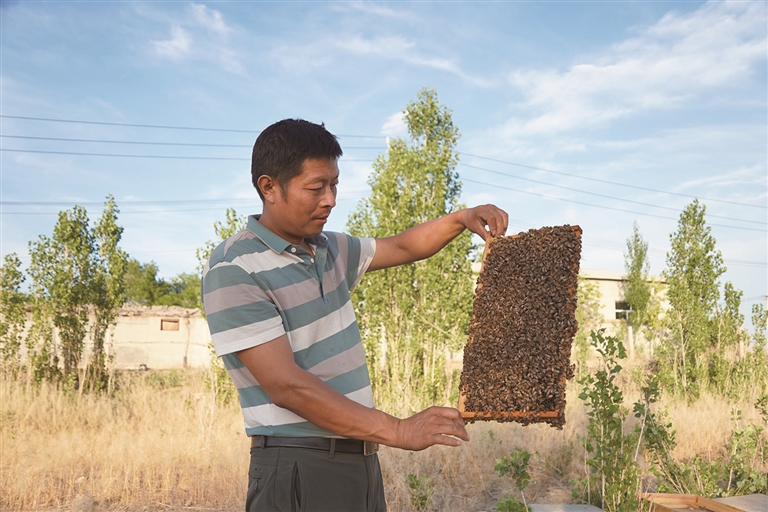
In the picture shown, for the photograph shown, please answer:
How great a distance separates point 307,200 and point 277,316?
0.50m

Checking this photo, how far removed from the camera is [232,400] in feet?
33.8

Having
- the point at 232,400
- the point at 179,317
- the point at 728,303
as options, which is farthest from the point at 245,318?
the point at 179,317

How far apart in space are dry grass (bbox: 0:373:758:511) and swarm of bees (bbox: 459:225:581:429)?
3656 mm

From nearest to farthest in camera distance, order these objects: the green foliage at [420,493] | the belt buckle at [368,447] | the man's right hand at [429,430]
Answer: the man's right hand at [429,430] < the belt buckle at [368,447] < the green foliage at [420,493]

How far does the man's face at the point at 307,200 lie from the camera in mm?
2633

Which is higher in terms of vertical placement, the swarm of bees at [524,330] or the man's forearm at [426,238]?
the man's forearm at [426,238]

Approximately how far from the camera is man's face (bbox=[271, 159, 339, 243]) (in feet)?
8.64

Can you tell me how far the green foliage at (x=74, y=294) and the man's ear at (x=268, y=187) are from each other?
1059 cm

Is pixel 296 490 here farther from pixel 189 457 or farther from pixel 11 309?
pixel 11 309

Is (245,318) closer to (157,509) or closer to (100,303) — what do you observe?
(157,509)

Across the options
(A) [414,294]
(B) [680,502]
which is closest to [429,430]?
(B) [680,502]

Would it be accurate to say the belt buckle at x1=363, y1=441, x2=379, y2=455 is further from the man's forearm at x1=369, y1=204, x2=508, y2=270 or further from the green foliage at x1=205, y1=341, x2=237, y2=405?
the green foliage at x1=205, y1=341, x2=237, y2=405

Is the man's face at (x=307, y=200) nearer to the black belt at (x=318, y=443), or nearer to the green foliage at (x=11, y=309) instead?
the black belt at (x=318, y=443)

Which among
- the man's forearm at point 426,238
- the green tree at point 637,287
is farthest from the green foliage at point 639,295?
the man's forearm at point 426,238
